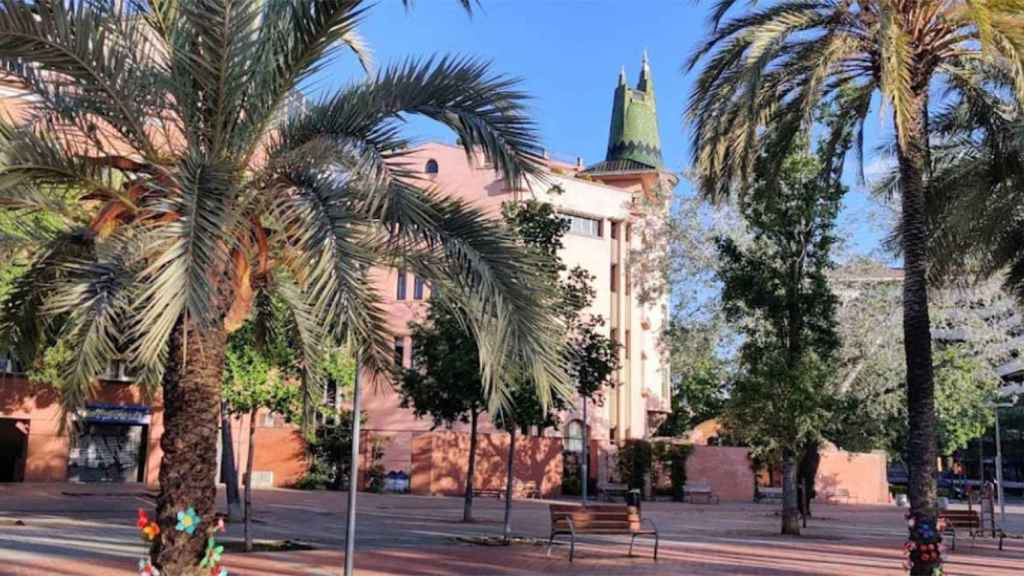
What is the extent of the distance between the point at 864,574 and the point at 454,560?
19.5ft

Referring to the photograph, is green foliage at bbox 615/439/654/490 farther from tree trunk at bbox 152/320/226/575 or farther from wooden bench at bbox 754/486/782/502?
tree trunk at bbox 152/320/226/575

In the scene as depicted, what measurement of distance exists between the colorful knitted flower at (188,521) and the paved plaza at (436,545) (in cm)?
503

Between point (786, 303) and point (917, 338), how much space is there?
10193 mm

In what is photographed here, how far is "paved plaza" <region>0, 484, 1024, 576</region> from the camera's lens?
1327 centimetres

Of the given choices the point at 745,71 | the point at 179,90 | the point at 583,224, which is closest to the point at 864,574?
the point at 745,71

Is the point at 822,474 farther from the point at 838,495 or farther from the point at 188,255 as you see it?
the point at 188,255

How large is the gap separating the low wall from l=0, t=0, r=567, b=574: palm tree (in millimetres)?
29063

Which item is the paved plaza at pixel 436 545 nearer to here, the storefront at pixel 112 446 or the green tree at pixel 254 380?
the green tree at pixel 254 380

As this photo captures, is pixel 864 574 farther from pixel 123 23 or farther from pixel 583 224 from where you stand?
pixel 583 224

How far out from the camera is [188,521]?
23.5ft

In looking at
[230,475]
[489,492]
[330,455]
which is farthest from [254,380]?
[330,455]

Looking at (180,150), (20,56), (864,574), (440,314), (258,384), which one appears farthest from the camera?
(440,314)

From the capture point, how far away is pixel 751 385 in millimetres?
21688

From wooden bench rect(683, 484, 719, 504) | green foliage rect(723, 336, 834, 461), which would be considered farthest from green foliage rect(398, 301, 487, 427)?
wooden bench rect(683, 484, 719, 504)
